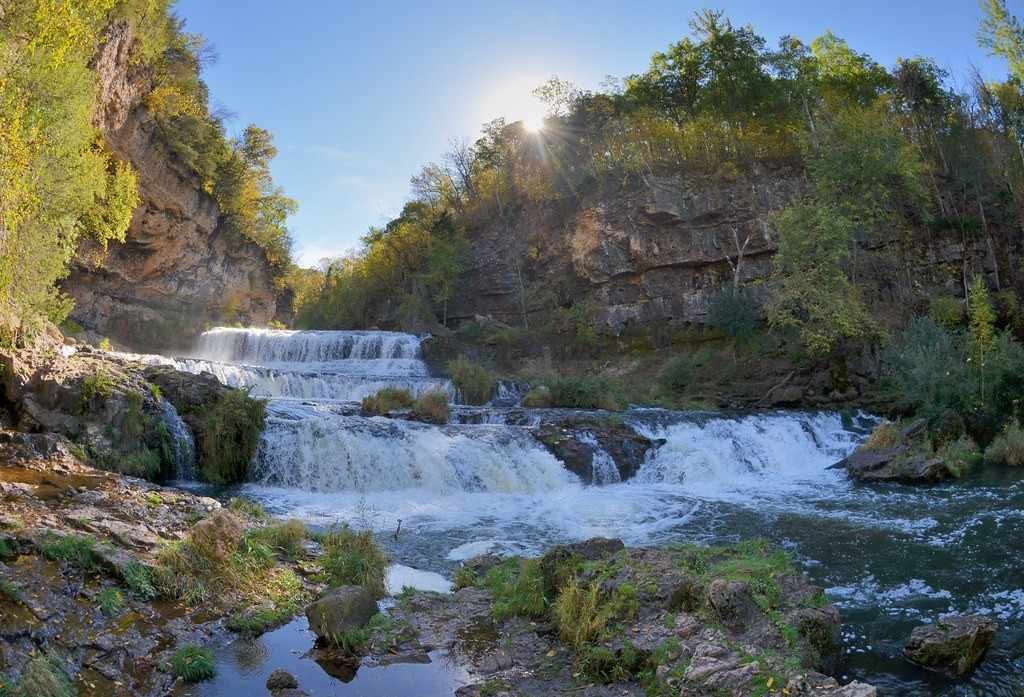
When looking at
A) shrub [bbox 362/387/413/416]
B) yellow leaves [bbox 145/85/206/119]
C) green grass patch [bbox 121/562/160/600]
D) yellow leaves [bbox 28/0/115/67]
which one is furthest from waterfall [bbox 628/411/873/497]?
yellow leaves [bbox 145/85/206/119]

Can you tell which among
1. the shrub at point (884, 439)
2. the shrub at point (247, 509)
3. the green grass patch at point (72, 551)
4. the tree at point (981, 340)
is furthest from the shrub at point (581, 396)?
the green grass patch at point (72, 551)

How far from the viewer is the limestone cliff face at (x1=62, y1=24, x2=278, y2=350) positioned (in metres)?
26.3

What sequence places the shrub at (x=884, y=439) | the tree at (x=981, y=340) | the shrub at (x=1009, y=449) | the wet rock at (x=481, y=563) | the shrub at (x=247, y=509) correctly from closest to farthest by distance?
the wet rock at (x=481, y=563) → the shrub at (x=247, y=509) → the shrub at (x=1009, y=449) → the shrub at (x=884, y=439) → the tree at (x=981, y=340)

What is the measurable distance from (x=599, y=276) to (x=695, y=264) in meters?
5.12

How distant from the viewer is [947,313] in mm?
28750

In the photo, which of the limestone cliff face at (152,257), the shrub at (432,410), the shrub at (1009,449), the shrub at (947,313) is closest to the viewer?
the shrub at (1009,449)

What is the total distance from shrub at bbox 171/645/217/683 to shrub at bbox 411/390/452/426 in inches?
487

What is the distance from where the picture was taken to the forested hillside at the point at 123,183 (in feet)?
42.0

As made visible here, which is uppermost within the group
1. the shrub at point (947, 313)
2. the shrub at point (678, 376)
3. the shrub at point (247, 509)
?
the shrub at point (947, 313)

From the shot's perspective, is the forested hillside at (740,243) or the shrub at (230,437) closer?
the shrub at (230,437)

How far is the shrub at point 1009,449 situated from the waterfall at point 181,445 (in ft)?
62.4

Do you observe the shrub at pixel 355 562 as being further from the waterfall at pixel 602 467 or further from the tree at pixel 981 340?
the tree at pixel 981 340

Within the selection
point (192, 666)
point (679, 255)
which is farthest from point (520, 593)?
point (679, 255)

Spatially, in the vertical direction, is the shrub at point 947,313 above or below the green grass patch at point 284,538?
above
